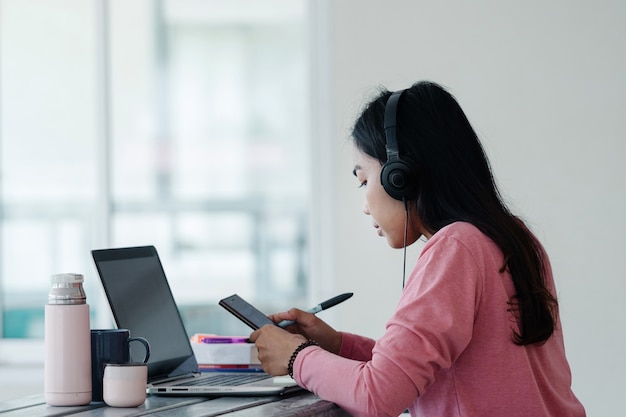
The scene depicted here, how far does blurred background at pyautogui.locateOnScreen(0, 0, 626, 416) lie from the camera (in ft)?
9.58

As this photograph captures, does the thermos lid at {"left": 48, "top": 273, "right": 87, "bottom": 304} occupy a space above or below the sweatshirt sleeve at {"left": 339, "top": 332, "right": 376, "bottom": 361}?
above

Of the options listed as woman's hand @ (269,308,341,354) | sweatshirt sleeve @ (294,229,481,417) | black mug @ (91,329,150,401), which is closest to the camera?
sweatshirt sleeve @ (294,229,481,417)

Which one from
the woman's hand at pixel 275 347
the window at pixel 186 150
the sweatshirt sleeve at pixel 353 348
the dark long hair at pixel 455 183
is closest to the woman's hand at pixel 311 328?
the sweatshirt sleeve at pixel 353 348

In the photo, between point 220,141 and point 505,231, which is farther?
point 220,141

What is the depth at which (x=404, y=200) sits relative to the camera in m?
1.50

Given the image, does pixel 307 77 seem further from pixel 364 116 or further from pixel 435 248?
pixel 435 248

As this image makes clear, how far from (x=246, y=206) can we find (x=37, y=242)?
802mm

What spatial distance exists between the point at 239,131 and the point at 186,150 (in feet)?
0.68

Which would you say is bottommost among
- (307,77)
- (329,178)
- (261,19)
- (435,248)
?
(435,248)

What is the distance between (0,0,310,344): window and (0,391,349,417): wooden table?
179 centimetres

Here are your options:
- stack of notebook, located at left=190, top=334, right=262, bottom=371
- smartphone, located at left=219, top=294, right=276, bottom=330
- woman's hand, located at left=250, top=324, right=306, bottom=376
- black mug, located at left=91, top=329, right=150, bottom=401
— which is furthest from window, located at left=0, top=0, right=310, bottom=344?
black mug, located at left=91, top=329, right=150, bottom=401

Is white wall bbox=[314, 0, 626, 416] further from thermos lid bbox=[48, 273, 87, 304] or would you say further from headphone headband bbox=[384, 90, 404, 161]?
thermos lid bbox=[48, 273, 87, 304]

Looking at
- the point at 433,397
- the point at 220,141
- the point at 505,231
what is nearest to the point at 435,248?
the point at 505,231

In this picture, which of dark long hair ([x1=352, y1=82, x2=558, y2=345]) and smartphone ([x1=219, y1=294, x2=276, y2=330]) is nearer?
dark long hair ([x1=352, y1=82, x2=558, y2=345])
